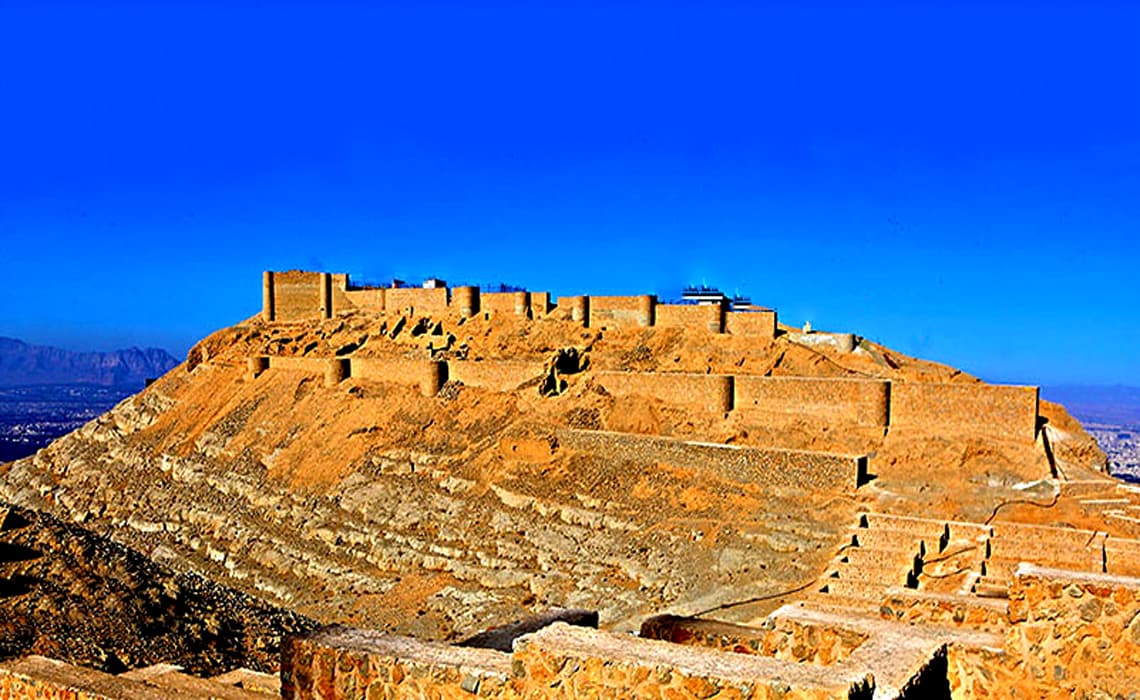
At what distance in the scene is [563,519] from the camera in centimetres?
1938

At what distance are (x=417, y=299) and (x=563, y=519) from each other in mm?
17870

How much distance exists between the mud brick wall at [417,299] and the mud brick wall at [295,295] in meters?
3.54

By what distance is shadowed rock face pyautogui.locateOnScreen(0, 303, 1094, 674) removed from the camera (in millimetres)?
16875

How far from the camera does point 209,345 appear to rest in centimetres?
3784

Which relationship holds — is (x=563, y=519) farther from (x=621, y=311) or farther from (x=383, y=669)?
(x=383, y=669)

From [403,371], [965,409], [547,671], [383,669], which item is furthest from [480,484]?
[547,671]

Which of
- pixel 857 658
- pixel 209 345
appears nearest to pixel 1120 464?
pixel 209 345

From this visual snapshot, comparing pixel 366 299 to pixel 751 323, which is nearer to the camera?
pixel 751 323

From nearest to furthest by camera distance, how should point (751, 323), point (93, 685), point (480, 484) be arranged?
point (93, 685) → point (480, 484) → point (751, 323)

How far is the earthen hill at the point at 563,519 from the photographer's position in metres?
4.62

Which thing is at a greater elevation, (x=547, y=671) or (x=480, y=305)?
(x=480, y=305)

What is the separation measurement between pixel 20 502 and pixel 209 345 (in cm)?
964

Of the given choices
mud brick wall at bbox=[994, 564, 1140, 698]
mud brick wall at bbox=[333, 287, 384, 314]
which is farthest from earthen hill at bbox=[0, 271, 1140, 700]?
mud brick wall at bbox=[333, 287, 384, 314]

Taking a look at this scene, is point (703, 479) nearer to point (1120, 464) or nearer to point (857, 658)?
point (857, 658)
